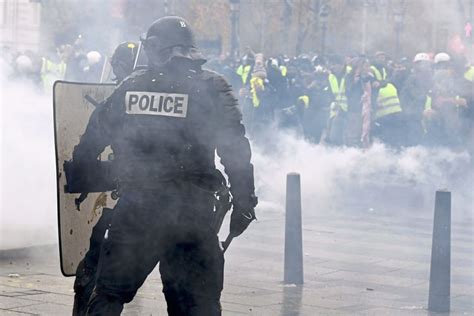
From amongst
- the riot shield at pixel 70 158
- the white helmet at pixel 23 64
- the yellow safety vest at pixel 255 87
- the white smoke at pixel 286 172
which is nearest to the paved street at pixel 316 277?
the white smoke at pixel 286 172

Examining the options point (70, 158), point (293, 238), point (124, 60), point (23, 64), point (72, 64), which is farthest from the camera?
point (72, 64)

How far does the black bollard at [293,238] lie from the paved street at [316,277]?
0.35 ft

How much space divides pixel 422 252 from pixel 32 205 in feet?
9.95

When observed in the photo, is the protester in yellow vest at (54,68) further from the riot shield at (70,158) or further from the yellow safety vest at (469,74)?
the riot shield at (70,158)

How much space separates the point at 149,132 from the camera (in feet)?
17.9

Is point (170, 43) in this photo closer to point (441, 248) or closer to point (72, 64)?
point (441, 248)

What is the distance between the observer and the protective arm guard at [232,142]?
5480mm

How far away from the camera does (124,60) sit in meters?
6.67

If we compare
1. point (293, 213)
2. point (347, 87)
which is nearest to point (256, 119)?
point (347, 87)

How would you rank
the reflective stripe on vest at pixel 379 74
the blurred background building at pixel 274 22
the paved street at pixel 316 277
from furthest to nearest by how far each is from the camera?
the reflective stripe on vest at pixel 379 74
the blurred background building at pixel 274 22
the paved street at pixel 316 277

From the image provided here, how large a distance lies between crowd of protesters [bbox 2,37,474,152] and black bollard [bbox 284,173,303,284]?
29.8ft

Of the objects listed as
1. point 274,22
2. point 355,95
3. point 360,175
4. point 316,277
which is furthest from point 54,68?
point 316,277

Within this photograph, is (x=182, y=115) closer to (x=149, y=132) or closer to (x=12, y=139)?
(x=149, y=132)

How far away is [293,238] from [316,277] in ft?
1.38
